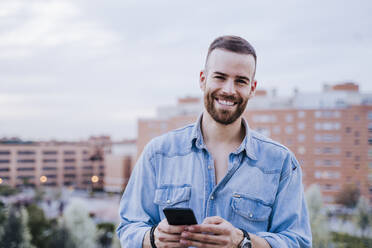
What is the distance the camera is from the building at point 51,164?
43.9 meters

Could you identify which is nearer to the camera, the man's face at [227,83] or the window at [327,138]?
the man's face at [227,83]

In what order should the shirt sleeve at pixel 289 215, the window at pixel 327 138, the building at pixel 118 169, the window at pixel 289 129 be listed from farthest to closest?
the building at pixel 118 169
the window at pixel 289 129
the window at pixel 327 138
the shirt sleeve at pixel 289 215

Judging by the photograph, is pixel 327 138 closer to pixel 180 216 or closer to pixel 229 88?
pixel 229 88

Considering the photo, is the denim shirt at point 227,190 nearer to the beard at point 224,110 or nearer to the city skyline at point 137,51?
the beard at point 224,110

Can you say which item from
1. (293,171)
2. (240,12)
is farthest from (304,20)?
(293,171)

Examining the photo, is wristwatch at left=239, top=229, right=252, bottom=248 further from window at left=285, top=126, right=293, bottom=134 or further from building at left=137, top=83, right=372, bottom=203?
window at left=285, top=126, right=293, bottom=134

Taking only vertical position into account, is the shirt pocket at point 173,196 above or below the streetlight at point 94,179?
above

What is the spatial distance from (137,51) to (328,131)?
2633 cm

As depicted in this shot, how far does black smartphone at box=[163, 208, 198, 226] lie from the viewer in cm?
100

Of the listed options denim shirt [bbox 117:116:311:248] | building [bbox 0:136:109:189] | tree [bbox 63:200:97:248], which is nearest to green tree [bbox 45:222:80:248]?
tree [bbox 63:200:97:248]

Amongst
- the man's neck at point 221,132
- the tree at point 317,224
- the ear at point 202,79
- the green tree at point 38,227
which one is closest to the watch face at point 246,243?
the man's neck at point 221,132

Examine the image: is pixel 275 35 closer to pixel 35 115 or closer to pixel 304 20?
pixel 304 20

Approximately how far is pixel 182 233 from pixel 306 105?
3257 cm

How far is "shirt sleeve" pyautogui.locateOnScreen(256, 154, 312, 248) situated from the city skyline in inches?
1184
